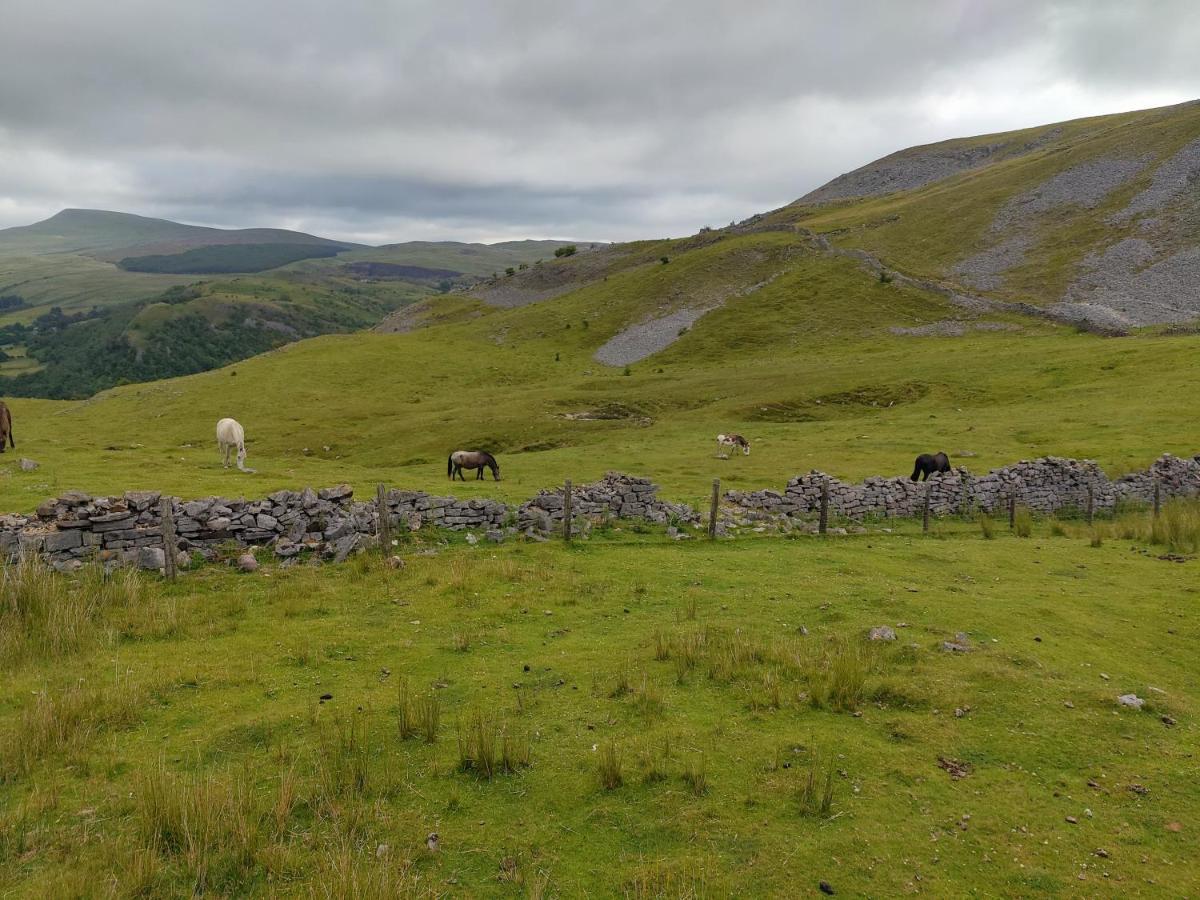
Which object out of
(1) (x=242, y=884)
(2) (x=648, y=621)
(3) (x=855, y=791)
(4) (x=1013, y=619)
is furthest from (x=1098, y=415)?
(1) (x=242, y=884)

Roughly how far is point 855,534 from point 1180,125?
97.9 m

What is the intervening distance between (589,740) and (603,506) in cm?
1239

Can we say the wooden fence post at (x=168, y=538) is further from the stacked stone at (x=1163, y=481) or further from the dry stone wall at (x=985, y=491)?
the stacked stone at (x=1163, y=481)

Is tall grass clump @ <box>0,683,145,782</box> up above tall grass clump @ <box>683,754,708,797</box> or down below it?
above

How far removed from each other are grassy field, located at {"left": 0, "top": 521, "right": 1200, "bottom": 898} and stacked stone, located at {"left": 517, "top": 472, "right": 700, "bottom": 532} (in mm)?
5289

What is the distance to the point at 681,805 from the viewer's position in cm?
670

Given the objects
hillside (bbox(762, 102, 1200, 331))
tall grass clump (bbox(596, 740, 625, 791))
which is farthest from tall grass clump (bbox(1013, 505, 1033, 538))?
hillside (bbox(762, 102, 1200, 331))

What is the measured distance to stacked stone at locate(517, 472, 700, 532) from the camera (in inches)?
757

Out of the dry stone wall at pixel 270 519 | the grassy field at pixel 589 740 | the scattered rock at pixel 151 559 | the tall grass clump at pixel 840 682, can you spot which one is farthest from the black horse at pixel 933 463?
the scattered rock at pixel 151 559

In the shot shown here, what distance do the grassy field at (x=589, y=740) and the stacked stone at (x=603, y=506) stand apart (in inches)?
208

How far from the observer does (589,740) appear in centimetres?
795

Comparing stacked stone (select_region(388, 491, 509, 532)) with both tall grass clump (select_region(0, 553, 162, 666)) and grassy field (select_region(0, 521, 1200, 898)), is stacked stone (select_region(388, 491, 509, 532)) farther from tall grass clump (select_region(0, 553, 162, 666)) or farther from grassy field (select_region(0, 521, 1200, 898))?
A: tall grass clump (select_region(0, 553, 162, 666))

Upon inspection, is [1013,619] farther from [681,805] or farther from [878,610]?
[681,805]

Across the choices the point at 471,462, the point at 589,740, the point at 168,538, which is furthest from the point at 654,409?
the point at 589,740
